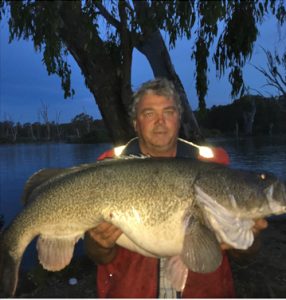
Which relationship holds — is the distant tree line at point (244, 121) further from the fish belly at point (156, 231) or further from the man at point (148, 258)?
the fish belly at point (156, 231)

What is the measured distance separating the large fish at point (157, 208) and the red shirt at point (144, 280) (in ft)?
0.64

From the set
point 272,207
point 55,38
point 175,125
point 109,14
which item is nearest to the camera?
point 272,207

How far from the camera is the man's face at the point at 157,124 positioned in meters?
3.00

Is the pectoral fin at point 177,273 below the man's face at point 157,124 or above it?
below

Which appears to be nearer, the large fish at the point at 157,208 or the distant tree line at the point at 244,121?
the large fish at the point at 157,208

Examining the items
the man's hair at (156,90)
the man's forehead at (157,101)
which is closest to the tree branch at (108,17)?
the man's hair at (156,90)

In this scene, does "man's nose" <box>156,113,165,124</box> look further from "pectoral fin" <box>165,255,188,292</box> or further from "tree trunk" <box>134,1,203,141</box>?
"tree trunk" <box>134,1,203,141</box>

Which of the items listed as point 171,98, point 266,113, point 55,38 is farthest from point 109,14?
point 266,113

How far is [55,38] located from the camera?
176 inches

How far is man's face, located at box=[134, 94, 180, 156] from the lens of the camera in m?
3.00

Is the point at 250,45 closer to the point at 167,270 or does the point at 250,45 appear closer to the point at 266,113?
the point at 167,270

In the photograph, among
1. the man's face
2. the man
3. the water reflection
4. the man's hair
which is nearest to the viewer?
the man

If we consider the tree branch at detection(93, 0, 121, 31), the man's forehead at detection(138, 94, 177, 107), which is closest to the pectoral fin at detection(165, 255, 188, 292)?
the man's forehead at detection(138, 94, 177, 107)

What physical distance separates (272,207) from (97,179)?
118 centimetres
